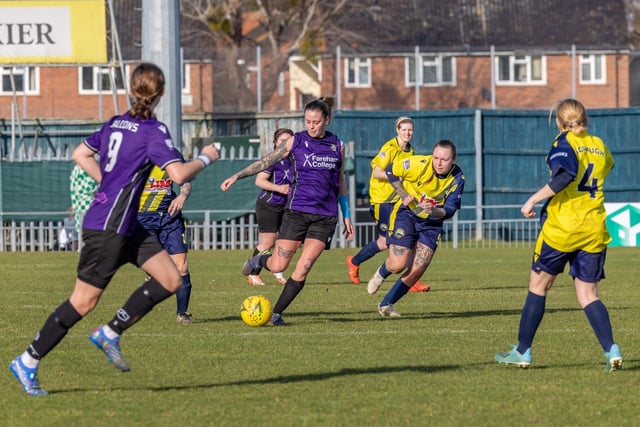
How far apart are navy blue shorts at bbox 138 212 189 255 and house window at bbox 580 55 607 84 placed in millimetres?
34612

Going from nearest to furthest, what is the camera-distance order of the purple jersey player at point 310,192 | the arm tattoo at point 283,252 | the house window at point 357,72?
1. the purple jersey player at point 310,192
2. the arm tattoo at point 283,252
3. the house window at point 357,72

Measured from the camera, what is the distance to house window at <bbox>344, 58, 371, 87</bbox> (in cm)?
4506

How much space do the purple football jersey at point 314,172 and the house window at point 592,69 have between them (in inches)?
1357

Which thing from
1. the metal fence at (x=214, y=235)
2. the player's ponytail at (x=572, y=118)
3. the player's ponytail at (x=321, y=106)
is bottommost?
the metal fence at (x=214, y=235)

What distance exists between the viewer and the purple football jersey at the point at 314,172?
11320mm

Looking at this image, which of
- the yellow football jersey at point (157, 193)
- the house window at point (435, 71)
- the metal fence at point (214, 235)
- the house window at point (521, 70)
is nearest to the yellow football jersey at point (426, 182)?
the yellow football jersey at point (157, 193)

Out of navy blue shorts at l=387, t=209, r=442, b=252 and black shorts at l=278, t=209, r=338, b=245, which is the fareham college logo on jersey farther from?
navy blue shorts at l=387, t=209, r=442, b=252

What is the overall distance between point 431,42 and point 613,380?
41.7 meters

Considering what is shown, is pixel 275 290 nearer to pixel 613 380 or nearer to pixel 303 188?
pixel 303 188

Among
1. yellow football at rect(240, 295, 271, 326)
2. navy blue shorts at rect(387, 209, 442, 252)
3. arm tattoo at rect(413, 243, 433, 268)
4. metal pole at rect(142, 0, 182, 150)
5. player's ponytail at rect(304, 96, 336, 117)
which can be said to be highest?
metal pole at rect(142, 0, 182, 150)

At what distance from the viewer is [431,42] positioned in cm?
4925

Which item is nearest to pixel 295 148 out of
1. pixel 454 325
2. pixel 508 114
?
pixel 454 325

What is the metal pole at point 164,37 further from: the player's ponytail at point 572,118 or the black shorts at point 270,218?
the player's ponytail at point 572,118

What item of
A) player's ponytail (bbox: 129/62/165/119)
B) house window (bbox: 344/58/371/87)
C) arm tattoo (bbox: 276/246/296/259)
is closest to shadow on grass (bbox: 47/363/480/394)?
player's ponytail (bbox: 129/62/165/119)
